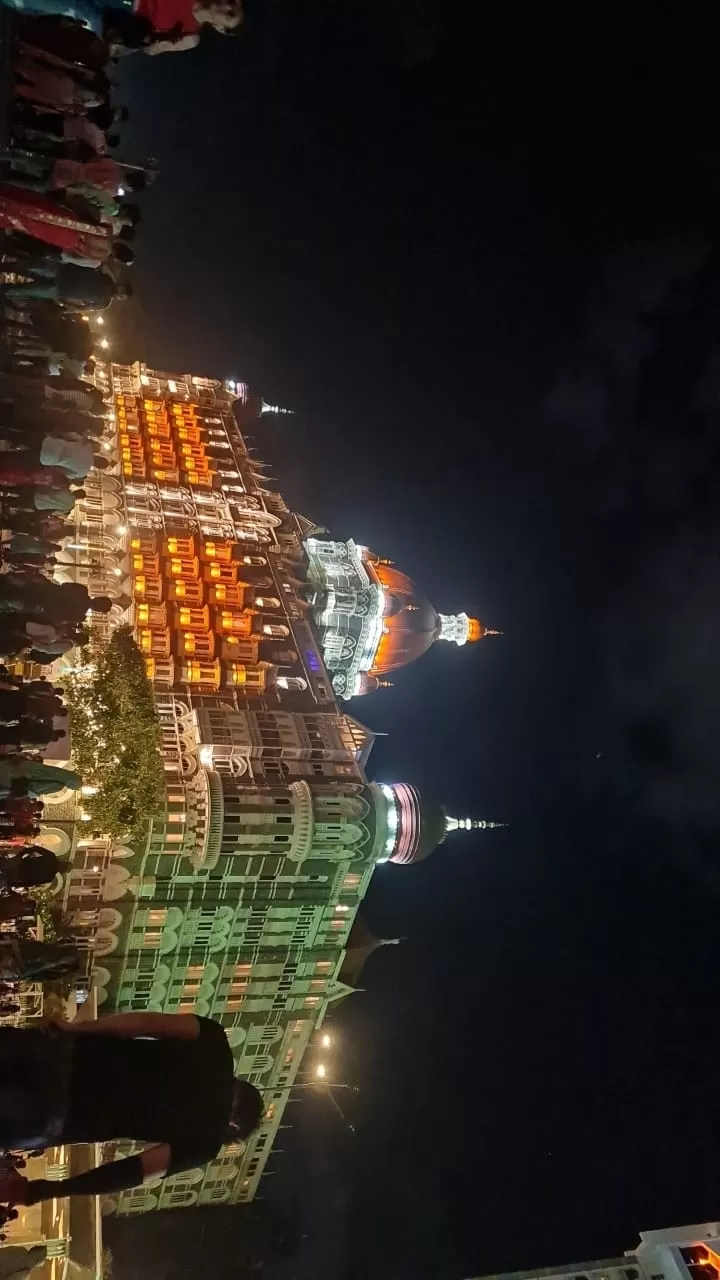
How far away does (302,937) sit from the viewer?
160ft

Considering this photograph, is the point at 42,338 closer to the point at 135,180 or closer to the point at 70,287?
the point at 70,287

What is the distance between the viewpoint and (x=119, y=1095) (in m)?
10.5

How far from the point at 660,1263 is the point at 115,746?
43.3m

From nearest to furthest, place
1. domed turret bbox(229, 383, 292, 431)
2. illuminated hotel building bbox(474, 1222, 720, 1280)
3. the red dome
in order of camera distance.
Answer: illuminated hotel building bbox(474, 1222, 720, 1280) → domed turret bbox(229, 383, 292, 431) → the red dome

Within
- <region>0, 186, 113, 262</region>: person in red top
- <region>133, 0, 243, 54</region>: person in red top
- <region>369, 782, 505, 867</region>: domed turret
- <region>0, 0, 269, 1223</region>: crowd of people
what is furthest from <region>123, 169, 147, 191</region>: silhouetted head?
<region>369, 782, 505, 867</region>: domed turret

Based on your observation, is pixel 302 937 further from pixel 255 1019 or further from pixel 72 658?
pixel 72 658

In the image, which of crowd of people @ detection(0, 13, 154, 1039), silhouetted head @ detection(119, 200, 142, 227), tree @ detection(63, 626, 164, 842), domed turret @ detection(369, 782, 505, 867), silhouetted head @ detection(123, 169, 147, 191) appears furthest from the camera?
domed turret @ detection(369, 782, 505, 867)

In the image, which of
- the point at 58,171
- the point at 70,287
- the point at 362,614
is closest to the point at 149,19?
the point at 58,171

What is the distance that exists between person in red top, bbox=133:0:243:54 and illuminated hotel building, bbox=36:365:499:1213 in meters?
27.6

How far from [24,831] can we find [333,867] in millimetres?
26241

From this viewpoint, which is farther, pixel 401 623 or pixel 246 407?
pixel 401 623

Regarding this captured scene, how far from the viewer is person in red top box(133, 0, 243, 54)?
854 inches

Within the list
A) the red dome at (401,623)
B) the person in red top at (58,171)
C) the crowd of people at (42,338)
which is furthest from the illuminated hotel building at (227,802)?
the person in red top at (58,171)

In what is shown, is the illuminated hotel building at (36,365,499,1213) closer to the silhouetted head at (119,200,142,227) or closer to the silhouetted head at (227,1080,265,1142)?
the silhouetted head at (119,200,142,227)
